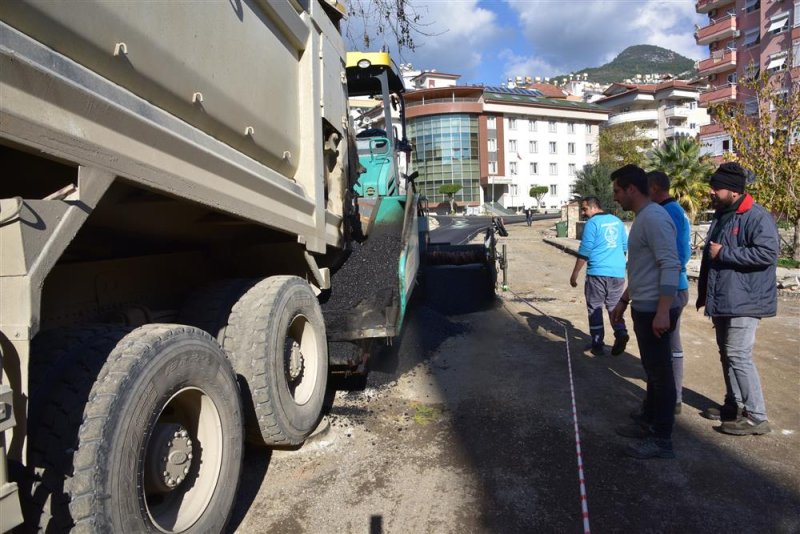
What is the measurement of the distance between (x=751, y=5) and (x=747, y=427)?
50.7 m

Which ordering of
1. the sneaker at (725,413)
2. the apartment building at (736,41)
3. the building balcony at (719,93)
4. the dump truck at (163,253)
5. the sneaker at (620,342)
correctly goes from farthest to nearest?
the building balcony at (719,93), the apartment building at (736,41), the sneaker at (620,342), the sneaker at (725,413), the dump truck at (163,253)

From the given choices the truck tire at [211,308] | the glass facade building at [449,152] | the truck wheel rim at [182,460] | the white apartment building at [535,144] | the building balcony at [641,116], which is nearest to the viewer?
the truck wheel rim at [182,460]

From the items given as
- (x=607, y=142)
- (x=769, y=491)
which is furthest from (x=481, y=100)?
(x=769, y=491)

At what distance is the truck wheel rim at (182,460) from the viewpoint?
2.09 meters

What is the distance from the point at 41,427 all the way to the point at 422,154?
60.9m

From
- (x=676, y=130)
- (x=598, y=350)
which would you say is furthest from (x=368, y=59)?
(x=676, y=130)

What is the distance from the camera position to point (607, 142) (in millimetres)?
46906

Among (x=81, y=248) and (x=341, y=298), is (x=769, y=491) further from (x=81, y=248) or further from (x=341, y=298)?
(x=81, y=248)

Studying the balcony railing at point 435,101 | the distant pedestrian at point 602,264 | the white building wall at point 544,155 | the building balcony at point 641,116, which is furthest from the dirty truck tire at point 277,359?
the building balcony at point 641,116

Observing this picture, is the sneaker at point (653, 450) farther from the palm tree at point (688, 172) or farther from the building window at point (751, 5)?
the building window at point (751, 5)

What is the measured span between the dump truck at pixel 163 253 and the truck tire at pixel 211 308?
12 mm

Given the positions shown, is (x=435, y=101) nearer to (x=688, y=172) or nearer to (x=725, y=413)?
(x=688, y=172)

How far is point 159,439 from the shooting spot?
2117 mm

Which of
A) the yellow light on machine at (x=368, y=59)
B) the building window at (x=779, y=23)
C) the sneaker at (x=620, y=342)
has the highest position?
the building window at (x=779, y=23)
